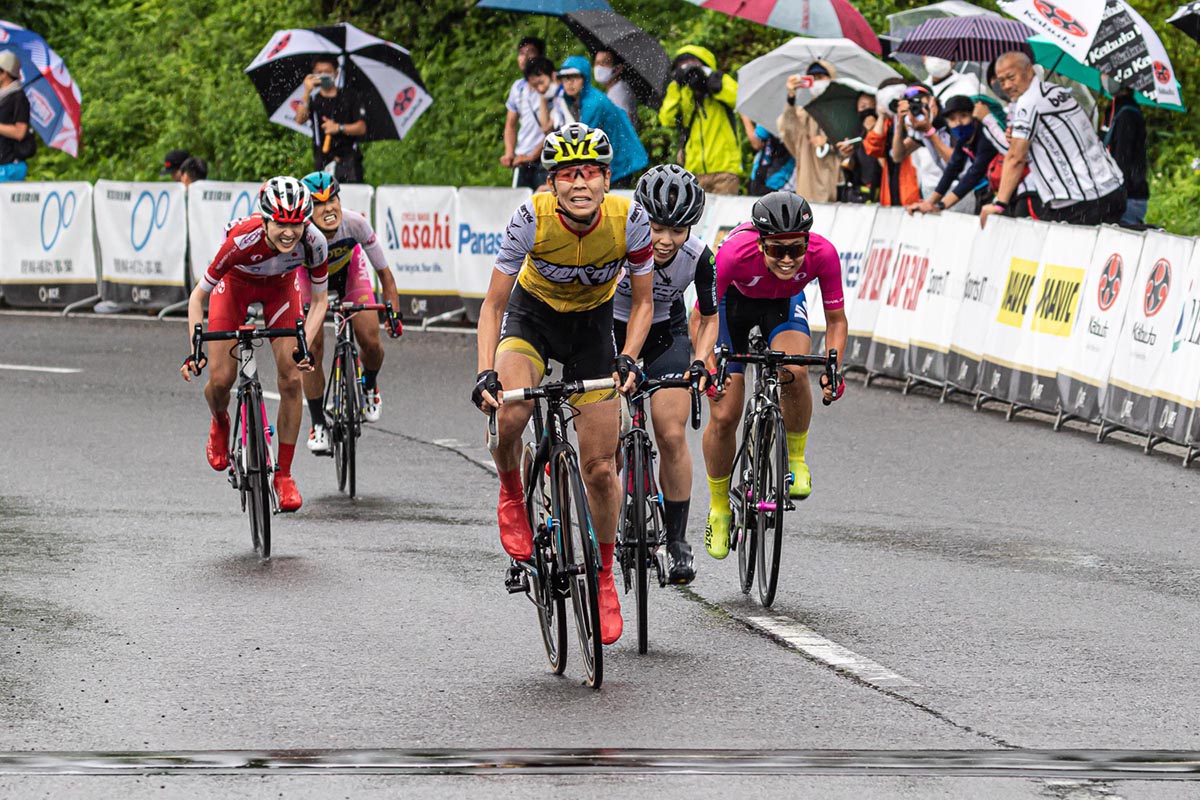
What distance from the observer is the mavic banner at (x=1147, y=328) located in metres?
14.5

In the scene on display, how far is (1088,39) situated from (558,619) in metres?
9.92

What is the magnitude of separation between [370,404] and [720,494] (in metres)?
4.02

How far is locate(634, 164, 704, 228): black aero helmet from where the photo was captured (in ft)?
29.6

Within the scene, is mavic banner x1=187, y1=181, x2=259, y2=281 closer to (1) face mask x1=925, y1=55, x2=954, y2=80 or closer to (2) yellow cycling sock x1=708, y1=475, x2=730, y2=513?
(1) face mask x1=925, y1=55, x2=954, y2=80

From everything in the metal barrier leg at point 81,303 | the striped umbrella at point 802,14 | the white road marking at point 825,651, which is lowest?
the metal barrier leg at point 81,303

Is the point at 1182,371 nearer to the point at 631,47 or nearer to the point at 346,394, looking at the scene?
the point at 346,394

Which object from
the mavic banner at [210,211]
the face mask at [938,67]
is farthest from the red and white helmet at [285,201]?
the mavic banner at [210,211]

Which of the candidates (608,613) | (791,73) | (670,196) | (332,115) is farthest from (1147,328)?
(332,115)

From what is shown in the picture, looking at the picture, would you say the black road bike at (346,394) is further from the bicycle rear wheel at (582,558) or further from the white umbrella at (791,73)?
the white umbrella at (791,73)

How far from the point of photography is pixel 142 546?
1093 centimetres

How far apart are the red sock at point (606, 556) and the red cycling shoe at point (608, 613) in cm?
6

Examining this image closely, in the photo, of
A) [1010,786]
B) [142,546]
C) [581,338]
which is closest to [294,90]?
[142,546]

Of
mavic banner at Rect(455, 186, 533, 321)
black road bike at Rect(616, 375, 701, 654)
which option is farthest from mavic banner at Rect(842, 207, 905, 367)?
black road bike at Rect(616, 375, 701, 654)

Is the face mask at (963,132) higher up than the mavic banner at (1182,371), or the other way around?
the face mask at (963,132)
